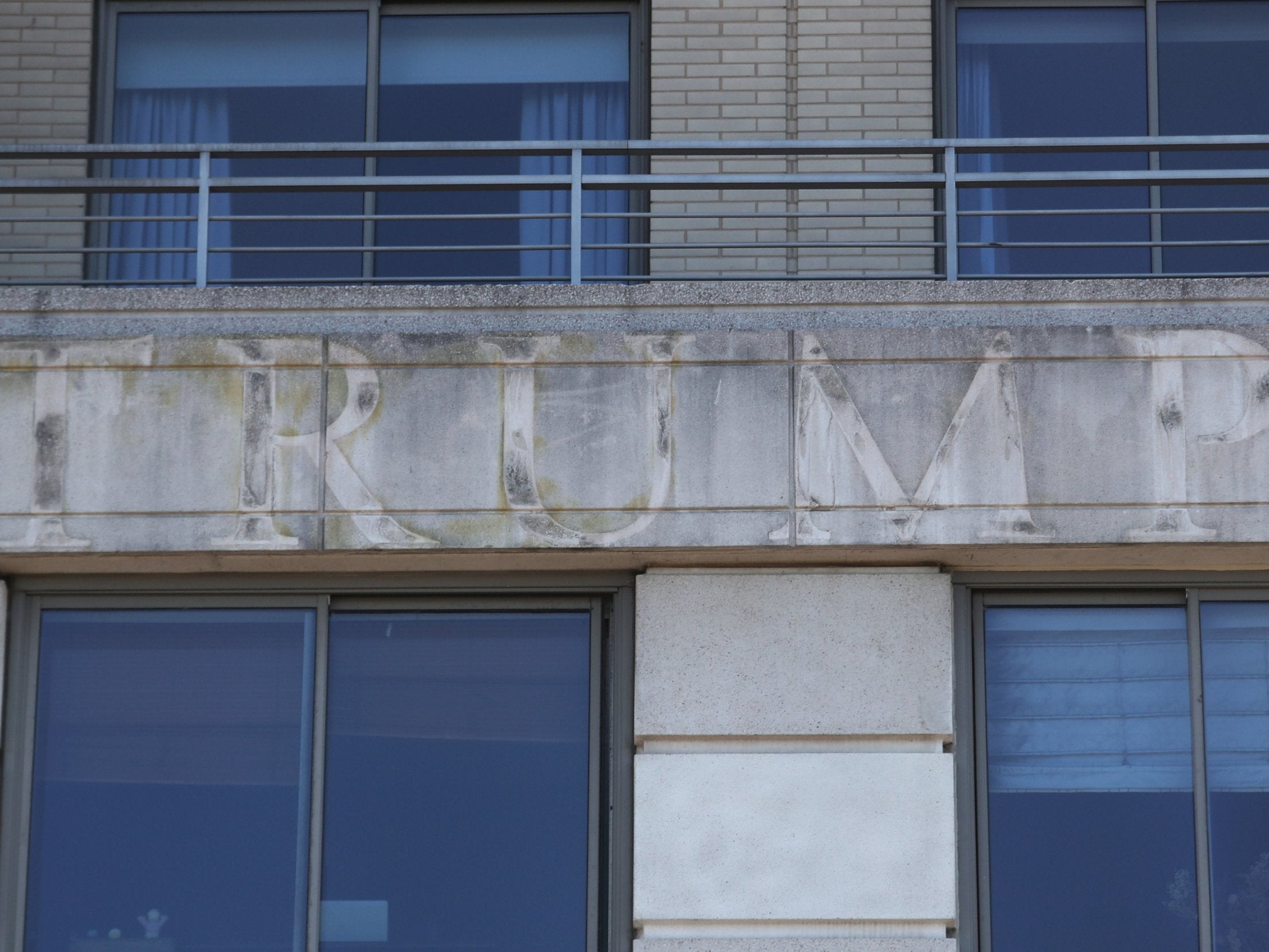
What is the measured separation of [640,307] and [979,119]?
3266mm

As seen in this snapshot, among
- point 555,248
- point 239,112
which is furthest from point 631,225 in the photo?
point 239,112

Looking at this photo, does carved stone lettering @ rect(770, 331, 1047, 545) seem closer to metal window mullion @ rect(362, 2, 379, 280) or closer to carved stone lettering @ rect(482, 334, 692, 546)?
carved stone lettering @ rect(482, 334, 692, 546)

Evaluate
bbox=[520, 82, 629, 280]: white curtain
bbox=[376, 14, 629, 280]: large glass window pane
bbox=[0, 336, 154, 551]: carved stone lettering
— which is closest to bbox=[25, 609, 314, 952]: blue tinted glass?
bbox=[0, 336, 154, 551]: carved stone lettering

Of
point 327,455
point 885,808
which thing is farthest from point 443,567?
point 885,808

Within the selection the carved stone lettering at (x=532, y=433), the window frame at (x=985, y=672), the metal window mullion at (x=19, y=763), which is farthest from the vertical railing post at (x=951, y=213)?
the metal window mullion at (x=19, y=763)

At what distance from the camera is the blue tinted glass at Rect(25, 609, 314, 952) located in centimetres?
840

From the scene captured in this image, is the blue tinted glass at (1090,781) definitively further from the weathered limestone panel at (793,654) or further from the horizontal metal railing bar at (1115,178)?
the horizontal metal railing bar at (1115,178)

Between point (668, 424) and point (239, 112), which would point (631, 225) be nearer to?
point (239, 112)

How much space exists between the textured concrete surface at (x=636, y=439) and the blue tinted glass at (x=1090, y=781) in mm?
784

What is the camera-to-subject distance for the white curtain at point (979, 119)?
34.3 ft

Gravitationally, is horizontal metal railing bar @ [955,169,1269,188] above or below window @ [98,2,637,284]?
below

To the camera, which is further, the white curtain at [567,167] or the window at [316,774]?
the white curtain at [567,167]

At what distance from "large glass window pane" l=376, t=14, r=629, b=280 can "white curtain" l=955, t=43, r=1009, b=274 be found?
1933 mm

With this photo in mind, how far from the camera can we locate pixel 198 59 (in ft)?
35.3
